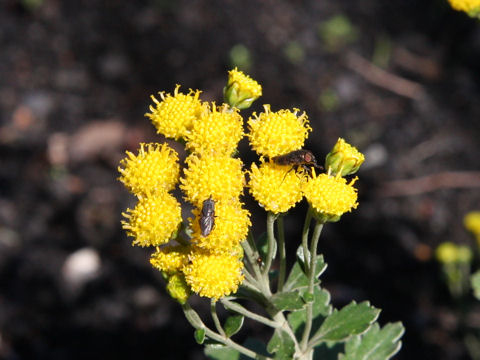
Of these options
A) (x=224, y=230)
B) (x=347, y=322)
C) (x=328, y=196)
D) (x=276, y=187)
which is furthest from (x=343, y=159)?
(x=347, y=322)

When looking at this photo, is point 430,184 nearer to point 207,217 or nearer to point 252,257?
point 252,257

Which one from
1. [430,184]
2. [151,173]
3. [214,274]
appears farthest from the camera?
[430,184]

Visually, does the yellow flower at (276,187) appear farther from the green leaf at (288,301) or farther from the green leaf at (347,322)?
the green leaf at (347,322)

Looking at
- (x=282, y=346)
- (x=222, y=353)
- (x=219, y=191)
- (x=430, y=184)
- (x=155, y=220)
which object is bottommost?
(x=282, y=346)

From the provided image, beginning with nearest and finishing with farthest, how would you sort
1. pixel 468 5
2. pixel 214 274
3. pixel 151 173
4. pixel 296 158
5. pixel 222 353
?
pixel 214 274, pixel 296 158, pixel 151 173, pixel 222 353, pixel 468 5

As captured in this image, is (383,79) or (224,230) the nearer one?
(224,230)

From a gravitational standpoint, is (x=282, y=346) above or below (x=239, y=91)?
below

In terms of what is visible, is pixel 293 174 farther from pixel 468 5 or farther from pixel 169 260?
pixel 468 5

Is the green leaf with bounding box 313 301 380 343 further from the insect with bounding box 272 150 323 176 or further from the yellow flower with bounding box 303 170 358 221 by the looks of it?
the insect with bounding box 272 150 323 176

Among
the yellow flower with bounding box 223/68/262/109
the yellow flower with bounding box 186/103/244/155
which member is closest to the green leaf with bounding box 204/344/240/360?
the yellow flower with bounding box 186/103/244/155
